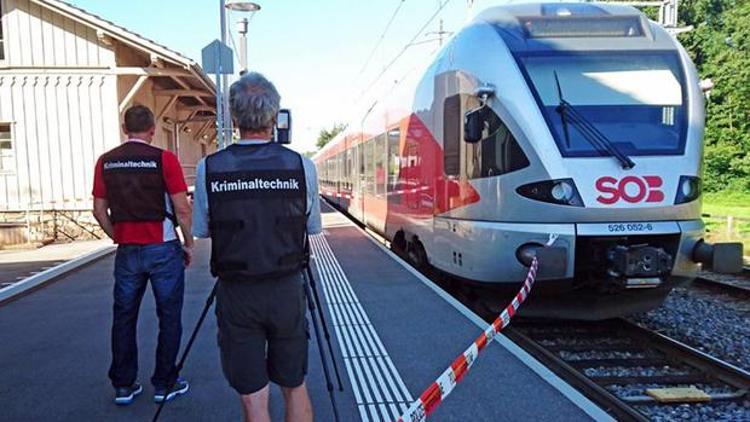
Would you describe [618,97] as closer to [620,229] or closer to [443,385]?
[620,229]

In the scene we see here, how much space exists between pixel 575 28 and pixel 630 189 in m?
1.87

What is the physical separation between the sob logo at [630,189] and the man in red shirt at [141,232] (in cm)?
365

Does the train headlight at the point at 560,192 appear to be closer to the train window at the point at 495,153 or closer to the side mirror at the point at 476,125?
the train window at the point at 495,153

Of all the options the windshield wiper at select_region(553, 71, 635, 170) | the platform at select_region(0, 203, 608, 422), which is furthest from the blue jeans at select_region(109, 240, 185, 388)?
the windshield wiper at select_region(553, 71, 635, 170)

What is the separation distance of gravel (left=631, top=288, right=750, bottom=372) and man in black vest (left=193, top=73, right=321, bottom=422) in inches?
199

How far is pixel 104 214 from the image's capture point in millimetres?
A: 3689

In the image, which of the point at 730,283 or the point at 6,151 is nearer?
the point at 730,283

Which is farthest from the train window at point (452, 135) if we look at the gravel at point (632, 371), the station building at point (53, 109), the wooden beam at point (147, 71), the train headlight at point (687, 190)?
the wooden beam at point (147, 71)

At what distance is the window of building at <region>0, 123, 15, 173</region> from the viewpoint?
13.4 metres

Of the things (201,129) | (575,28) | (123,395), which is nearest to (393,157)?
(575,28)

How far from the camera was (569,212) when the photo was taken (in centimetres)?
538

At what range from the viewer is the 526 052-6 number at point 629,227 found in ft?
17.7

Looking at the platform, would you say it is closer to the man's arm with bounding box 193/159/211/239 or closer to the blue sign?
the man's arm with bounding box 193/159/211/239

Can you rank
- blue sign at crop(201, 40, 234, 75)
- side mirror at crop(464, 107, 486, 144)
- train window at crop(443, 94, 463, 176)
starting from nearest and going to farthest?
side mirror at crop(464, 107, 486, 144) → train window at crop(443, 94, 463, 176) → blue sign at crop(201, 40, 234, 75)
